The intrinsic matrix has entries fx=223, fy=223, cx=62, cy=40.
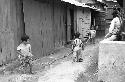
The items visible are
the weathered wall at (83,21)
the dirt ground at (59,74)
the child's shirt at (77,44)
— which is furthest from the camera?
the weathered wall at (83,21)

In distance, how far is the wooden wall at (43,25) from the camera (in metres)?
9.79

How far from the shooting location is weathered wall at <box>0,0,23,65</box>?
26.0ft

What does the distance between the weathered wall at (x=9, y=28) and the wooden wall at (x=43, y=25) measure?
2.06 feet

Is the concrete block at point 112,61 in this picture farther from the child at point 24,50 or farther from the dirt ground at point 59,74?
the child at point 24,50

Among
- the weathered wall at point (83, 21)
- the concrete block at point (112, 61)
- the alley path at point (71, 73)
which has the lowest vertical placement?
the alley path at point (71, 73)

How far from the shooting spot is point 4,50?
26.2 feet

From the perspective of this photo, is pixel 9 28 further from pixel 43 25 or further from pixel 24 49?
pixel 43 25

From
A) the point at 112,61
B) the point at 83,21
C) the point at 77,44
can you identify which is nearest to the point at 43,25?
the point at 77,44

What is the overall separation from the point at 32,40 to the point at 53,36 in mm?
2940

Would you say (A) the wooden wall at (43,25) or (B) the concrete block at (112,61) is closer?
(B) the concrete block at (112,61)

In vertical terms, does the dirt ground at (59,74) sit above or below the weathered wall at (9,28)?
below

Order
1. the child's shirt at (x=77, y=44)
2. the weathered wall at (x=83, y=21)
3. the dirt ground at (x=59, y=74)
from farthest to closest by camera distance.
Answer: the weathered wall at (x=83, y=21), the child's shirt at (x=77, y=44), the dirt ground at (x=59, y=74)

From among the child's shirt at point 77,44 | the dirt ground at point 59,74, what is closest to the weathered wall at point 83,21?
the child's shirt at point 77,44

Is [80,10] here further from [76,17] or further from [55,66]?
[55,66]
